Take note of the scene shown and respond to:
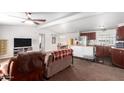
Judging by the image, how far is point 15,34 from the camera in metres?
1.36

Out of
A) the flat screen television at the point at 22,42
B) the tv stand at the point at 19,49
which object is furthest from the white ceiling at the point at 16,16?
the tv stand at the point at 19,49

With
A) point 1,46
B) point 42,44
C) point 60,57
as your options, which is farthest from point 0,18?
point 60,57

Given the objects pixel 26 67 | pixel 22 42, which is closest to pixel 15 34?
pixel 22 42

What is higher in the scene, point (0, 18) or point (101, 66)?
point (0, 18)

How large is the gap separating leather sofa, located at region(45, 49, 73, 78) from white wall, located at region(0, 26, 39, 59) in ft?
3.54

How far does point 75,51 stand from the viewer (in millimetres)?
A: 5562

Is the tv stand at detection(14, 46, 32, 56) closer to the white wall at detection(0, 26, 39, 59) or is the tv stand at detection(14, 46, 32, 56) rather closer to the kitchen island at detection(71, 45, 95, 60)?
the white wall at detection(0, 26, 39, 59)

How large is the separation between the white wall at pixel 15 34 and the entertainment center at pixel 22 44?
4cm

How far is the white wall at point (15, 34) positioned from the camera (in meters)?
1.30

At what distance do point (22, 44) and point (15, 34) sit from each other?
16 centimetres

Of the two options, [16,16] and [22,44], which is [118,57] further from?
[16,16]

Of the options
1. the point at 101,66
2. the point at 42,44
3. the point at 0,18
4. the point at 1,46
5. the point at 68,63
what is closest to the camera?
the point at 0,18
